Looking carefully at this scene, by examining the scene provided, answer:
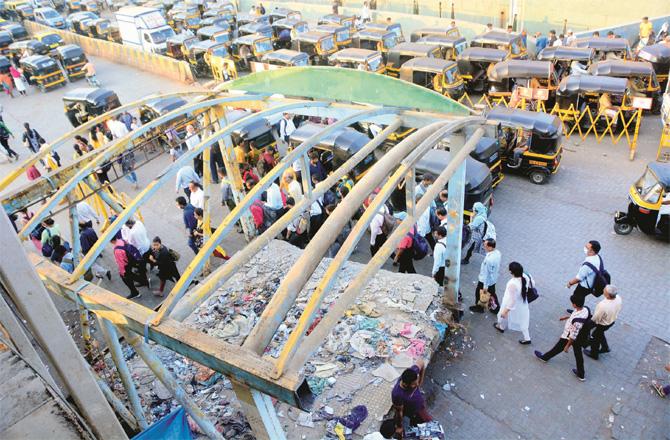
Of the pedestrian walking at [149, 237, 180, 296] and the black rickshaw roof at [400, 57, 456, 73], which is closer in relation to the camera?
the pedestrian walking at [149, 237, 180, 296]

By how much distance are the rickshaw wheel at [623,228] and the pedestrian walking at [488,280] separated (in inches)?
147

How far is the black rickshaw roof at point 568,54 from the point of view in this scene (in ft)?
53.2

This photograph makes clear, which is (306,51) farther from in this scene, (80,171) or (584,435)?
(584,435)

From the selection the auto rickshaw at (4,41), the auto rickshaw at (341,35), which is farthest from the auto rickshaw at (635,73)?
the auto rickshaw at (4,41)

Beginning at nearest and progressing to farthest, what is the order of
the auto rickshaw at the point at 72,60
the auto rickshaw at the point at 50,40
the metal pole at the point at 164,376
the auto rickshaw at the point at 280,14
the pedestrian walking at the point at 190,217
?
the metal pole at the point at 164,376 < the pedestrian walking at the point at 190,217 < the auto rickshaw at the point at 72,60 < the auto rickshaw at the point at 50,40 < the auto rickshaw at the point at 280,14

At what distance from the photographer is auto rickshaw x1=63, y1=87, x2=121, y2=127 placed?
17.7m

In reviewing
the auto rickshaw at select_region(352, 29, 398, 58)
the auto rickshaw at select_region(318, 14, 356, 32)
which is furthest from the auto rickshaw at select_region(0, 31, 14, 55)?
the auto rickshaw at select_region(352, 29, 398, 58)

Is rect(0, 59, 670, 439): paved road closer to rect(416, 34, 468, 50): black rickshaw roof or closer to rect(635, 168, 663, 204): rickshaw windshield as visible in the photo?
rect(635, 168, 663, 204): rickshaw windshield

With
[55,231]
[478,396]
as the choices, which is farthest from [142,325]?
[55,231]

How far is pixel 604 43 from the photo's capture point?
16.8 meters

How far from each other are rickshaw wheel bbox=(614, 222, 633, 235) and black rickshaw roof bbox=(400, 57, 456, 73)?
8.30 m

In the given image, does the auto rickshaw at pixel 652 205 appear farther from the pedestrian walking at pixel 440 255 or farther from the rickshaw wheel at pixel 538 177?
the pedestrian walking at pixel 440 255

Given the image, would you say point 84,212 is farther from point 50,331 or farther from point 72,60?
point 72,60

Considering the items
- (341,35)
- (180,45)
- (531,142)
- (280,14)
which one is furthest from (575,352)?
(280,14)
